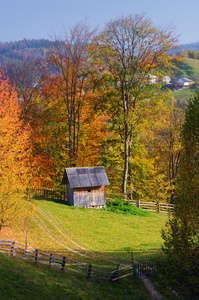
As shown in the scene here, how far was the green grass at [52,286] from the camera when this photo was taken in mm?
13406

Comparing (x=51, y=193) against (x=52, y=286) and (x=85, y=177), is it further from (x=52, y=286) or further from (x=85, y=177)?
(x=52, y=286)

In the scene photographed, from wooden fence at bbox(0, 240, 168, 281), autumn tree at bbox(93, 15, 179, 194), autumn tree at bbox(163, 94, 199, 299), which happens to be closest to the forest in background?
autumn tree at bbox(93, 15, 179, 194)

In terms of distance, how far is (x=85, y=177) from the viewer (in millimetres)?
33625

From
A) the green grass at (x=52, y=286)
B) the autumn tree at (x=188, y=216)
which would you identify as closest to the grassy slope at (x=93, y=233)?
the green grass at (x=52, y=286)

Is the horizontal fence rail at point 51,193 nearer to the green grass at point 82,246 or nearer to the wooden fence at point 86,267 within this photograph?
the green grass at point 82,246

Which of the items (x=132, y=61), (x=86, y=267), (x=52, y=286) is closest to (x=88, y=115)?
(x=132, y=61)

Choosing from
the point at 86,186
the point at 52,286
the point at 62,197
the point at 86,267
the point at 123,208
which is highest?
the point at 86,186

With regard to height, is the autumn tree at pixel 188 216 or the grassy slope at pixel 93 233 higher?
the autumn tree at pixel 188 216

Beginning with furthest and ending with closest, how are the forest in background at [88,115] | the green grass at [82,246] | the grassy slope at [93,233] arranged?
the forest in background at [88,115], the grassy slope at [93,233], the green grass at [82,246]

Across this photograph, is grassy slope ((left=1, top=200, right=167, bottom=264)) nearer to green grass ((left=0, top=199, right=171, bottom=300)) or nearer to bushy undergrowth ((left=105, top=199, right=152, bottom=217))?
green grass ((left=0, top=199, right=171, bottom=300))

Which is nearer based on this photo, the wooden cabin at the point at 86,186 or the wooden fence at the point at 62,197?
the wooden cabin at the point at 86,186

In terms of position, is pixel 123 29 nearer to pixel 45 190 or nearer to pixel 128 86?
pixel 128 86

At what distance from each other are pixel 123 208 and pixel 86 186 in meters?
4.99

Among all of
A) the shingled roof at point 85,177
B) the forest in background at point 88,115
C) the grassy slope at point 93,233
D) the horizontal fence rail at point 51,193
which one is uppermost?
the forest in background at point 88,115
